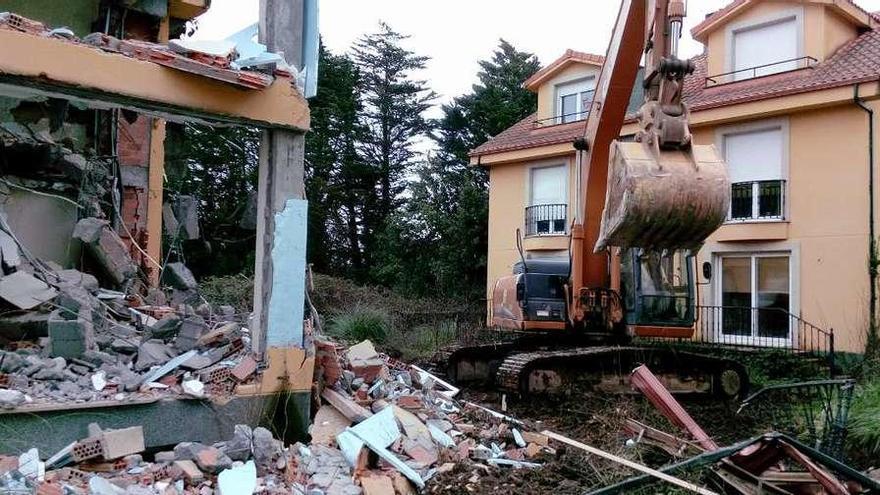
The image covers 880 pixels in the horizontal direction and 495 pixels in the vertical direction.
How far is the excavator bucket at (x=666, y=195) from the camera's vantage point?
7.88m

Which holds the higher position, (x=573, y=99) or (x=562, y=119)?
(x=573, y=99)

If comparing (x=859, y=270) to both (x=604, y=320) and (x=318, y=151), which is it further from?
(x=318, y=151)

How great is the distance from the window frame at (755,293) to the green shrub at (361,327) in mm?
7197

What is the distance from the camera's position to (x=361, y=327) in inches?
666

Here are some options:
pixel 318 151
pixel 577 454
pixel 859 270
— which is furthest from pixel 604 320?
pixel 318 151

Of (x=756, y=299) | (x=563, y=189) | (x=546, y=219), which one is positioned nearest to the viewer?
(x=756, y=299)

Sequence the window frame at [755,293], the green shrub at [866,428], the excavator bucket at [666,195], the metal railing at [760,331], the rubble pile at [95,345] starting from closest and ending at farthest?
1. the rubble pile at [95,345]
2. the green shrub at [866,428]
3. the excavator bucket at [666,195]
4. the metal railing at [760,331]
5. the window frame at [755,293]

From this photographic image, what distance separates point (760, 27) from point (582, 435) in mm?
12818

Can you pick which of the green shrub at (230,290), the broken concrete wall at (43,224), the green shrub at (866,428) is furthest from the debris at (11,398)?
the green shrub at (230,290)

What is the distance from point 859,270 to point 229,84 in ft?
42.9

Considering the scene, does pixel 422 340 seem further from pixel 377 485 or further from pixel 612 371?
pixel 377 485

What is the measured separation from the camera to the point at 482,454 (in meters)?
7.04

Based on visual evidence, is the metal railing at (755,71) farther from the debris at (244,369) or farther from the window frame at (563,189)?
the debris at (244,369)

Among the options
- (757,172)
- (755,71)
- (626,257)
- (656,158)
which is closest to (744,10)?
(755,71)
